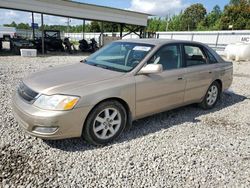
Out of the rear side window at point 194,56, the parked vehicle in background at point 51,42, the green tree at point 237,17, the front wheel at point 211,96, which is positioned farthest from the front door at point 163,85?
the green tree at point 237,17

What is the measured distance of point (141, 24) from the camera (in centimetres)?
2106

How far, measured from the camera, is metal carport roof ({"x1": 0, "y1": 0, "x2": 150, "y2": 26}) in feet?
45.4

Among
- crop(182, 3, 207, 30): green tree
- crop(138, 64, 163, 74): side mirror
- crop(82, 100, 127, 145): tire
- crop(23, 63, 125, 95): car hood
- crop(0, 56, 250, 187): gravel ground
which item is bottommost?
crop(0, 56, 250, 187): gravel ground

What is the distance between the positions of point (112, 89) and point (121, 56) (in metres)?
1.01

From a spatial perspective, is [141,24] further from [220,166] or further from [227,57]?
[220,166]

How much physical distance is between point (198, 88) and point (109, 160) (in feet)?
8.38

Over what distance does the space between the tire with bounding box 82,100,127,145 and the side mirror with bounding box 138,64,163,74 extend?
640mm

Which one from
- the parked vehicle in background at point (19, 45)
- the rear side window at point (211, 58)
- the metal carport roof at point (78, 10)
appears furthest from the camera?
the parked vehicle in background at point (19, 45)

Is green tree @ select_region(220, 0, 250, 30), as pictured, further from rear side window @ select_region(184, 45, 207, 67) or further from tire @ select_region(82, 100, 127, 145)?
tire @ select_region(82, 100, 127, 145)

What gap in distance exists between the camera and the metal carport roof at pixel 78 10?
13.8 meters

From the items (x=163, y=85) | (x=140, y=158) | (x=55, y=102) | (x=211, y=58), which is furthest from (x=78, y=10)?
(x=140, y=158)

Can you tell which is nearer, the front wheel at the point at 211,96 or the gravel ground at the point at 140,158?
the gravel ground at the point at 140,158

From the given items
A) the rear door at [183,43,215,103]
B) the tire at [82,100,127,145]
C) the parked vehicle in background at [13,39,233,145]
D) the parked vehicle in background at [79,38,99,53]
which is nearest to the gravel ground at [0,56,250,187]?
the tire at [82,100,127,145]

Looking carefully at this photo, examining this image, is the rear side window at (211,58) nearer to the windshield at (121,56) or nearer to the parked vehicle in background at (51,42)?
the windshield at (121,56)
